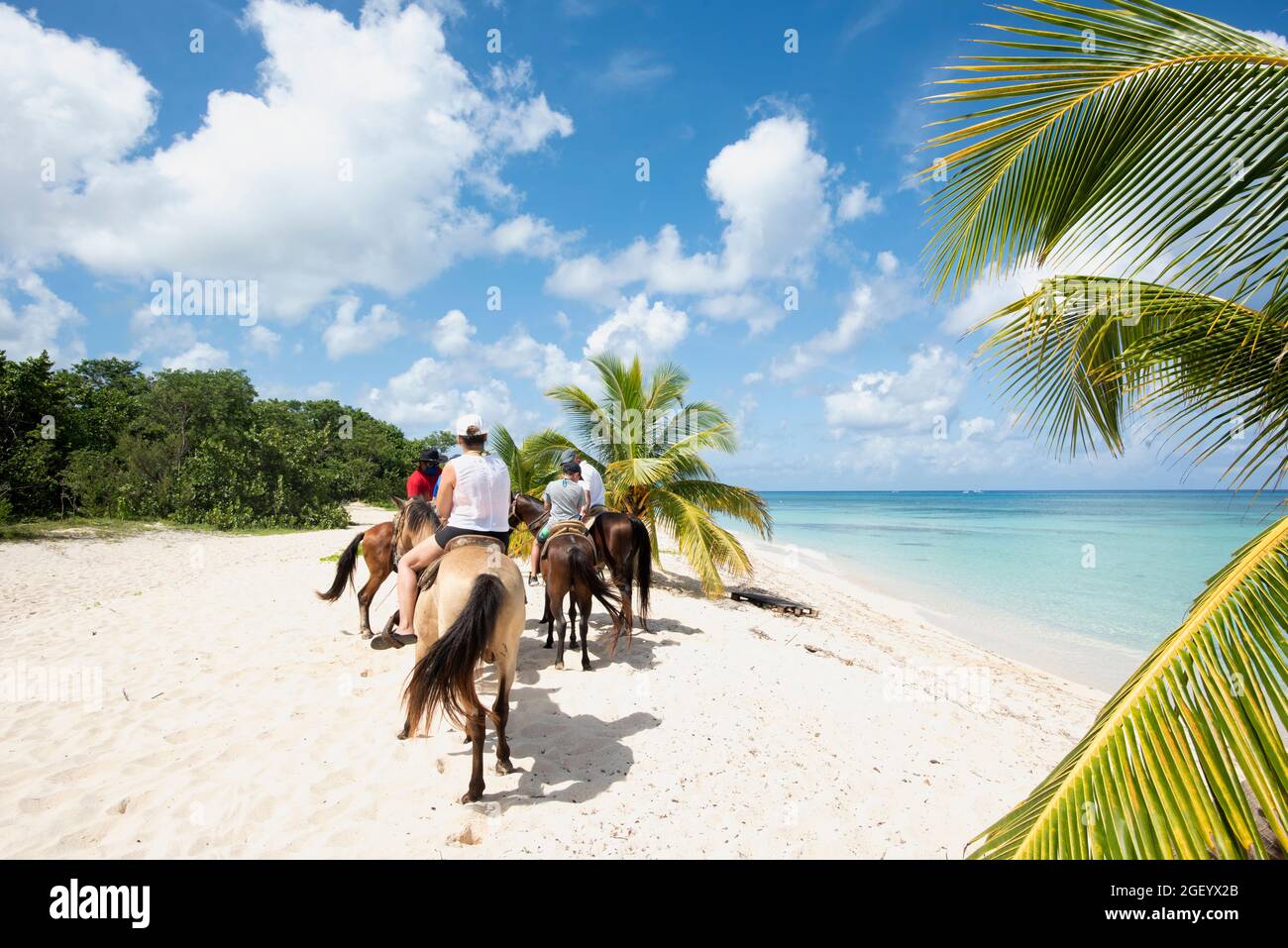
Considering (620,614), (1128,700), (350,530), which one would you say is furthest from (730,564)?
(350,530)

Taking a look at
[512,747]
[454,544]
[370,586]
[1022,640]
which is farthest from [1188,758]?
[1022,640]

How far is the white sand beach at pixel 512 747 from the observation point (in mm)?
3182

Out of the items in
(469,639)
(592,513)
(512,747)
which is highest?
(592,513)

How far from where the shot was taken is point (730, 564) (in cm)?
1047

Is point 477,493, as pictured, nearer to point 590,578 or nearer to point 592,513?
point 590,578

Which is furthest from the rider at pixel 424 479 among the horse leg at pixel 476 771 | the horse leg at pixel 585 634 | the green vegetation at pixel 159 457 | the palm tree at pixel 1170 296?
the green vegetation at pixel 159 457

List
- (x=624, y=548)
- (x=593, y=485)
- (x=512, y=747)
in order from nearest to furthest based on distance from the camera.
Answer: (x=512, y=747)
(x=624, y=548)
(x=593, y=485)

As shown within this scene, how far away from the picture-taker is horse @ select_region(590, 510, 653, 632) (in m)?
7.32

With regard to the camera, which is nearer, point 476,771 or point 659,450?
point 476,771

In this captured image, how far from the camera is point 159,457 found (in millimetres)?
21297

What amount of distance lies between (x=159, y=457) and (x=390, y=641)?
Result: 22.2m

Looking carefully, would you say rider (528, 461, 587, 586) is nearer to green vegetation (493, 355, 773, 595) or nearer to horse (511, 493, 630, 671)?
horse (511, 493, 630, 671)

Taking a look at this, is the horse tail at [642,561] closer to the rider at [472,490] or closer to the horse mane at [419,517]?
the horse mane at [419,517]

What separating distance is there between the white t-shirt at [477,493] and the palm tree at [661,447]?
6.01 metres
